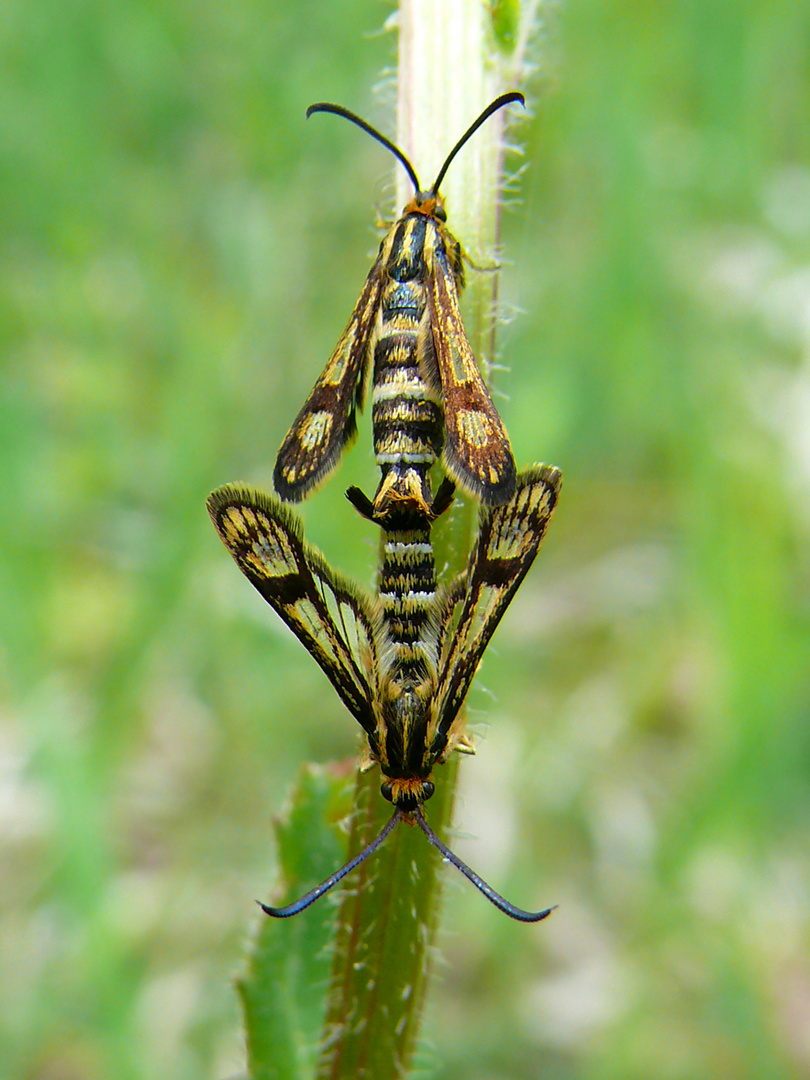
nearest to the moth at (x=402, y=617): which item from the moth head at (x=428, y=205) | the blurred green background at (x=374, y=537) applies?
the moth head at (x=428, y=205)

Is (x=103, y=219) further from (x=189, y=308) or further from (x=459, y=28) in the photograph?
(x=459, y=28)

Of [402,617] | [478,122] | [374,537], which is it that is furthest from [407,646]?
[374,537]

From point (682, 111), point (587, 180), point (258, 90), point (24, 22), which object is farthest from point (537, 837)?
point (24, 22)

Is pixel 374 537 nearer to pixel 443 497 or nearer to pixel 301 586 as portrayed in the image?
pixel 301 586

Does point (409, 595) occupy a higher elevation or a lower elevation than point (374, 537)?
lower

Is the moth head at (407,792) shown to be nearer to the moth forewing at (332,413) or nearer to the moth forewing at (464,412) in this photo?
the moth forewing at (464,412)

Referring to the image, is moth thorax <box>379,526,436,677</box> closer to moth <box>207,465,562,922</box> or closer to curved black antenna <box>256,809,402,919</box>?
moth <box>207,465,562,922</box>
